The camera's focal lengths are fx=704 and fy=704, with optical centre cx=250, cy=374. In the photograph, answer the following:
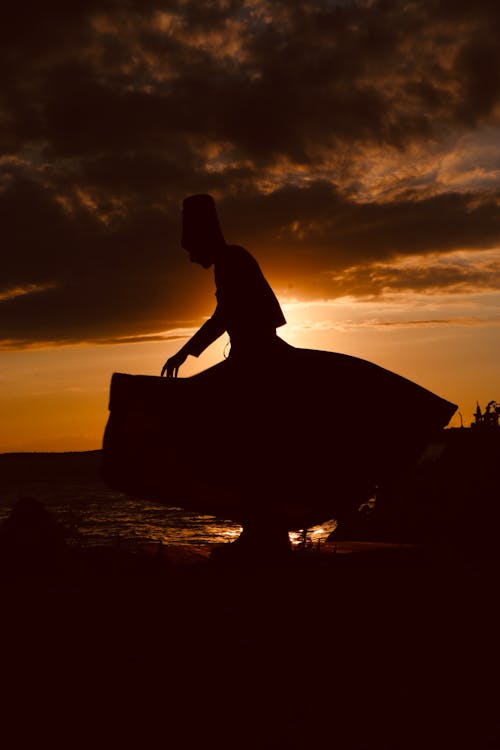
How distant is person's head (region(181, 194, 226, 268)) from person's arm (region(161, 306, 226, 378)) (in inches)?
20.7

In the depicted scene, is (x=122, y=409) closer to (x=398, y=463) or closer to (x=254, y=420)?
(x=254, y=420)

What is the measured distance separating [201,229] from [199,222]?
65 millimetres

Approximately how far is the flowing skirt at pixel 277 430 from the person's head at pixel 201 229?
103 cm

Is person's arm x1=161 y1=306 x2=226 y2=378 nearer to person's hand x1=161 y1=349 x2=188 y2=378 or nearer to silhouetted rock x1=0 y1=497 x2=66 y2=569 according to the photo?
person's hand x1=161 y1=349 x2=188 y2=378

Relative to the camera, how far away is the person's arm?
6.60m

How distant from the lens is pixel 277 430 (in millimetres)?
6578

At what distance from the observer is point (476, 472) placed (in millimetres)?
15109

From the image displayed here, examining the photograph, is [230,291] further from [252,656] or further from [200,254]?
[252,656]

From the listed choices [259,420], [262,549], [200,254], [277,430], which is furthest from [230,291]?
[262,549]

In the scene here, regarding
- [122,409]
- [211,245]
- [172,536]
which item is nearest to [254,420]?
[122,409]

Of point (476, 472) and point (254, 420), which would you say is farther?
point (476, 472)

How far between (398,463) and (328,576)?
1270 millimetres

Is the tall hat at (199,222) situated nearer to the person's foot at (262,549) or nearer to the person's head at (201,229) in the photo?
the person's head at (201,229)

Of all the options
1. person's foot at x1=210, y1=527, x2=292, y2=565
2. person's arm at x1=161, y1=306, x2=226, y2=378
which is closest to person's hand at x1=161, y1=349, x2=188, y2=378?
person's arm at x1=161, y1=306, x2=226, y2=378
